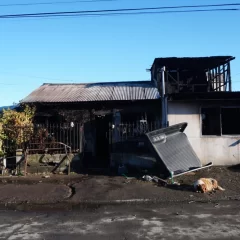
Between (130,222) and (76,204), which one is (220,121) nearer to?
(76,204)

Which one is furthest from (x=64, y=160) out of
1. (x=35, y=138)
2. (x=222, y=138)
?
(x=222, y=138)

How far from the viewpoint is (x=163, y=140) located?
11.2 meters

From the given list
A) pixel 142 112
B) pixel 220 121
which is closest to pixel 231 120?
pixel 220 121

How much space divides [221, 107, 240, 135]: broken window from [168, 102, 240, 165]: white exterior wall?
0.44 meters

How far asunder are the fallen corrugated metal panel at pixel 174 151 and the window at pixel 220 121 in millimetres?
1435

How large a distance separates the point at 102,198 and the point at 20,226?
2.94 meters

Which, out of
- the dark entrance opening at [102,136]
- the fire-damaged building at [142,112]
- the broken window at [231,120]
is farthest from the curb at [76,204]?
the dark entrance opening at [102,136]

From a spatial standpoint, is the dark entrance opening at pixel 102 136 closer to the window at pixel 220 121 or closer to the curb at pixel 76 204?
the window at pixel 220 121

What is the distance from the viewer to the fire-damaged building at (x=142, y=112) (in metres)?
12.3

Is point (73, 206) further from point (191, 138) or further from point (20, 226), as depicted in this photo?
point (191, 138)

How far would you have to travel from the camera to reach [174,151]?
11172 mm

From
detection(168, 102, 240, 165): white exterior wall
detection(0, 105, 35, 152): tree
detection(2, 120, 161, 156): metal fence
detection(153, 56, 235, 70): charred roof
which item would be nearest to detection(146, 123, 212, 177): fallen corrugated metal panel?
detection(168, 102, 240, 165): white exterior wall

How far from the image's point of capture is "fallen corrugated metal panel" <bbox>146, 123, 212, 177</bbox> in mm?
10938

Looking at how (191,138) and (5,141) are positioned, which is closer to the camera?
(191,138)
